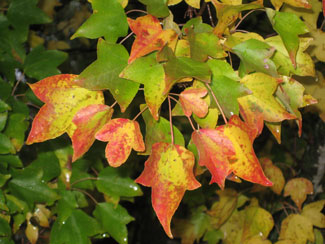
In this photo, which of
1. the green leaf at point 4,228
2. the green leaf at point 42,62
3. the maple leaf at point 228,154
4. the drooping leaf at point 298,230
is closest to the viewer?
the maple leaf at point 228,154

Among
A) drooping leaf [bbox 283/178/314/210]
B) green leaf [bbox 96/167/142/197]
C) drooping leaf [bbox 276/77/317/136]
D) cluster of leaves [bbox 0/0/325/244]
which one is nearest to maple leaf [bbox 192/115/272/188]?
cluster of leaves [bbox 0/0/325/244]

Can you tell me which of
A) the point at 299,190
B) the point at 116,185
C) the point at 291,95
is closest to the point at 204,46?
the point at 291,95

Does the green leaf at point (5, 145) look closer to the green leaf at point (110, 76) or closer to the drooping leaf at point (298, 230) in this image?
the green leaf at point (110, 76)

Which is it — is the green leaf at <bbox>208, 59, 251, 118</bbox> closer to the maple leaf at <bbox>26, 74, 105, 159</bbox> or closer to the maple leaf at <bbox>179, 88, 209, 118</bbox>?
the maple leaf at <bbox>179, 88, 209, 118</bbox>

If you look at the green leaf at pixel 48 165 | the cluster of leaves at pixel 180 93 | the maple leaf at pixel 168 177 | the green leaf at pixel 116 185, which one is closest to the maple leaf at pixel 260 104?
the cluster of leaves at pixel 180 93

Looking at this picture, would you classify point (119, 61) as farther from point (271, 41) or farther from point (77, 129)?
point (271, 41)

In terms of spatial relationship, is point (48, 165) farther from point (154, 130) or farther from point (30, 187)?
point (154, 130)
